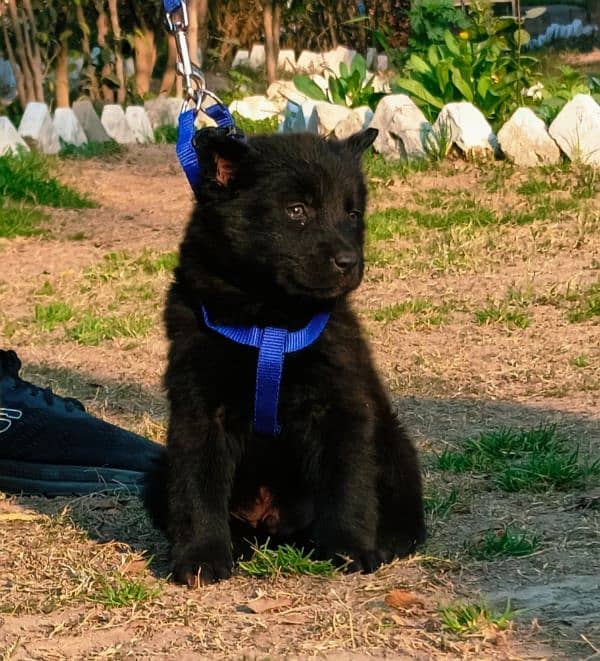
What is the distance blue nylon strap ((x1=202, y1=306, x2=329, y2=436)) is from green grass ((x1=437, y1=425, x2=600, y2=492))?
1.17 m

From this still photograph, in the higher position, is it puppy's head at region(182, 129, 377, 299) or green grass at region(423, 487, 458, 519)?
puppy's head at region(182, 129, 377, 299)

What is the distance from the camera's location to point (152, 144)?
12.3 m

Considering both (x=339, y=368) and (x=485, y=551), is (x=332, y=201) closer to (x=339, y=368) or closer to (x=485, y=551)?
(x=339, y=368)

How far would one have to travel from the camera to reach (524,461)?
14.5 ft

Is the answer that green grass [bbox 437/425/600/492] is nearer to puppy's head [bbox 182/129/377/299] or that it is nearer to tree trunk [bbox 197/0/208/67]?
puppy's head [bbox 182/129/377/299]

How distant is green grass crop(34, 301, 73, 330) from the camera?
6.93 m

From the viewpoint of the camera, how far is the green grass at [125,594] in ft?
10.4

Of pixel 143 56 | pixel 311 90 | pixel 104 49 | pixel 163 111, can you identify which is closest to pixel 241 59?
pixel 143 56

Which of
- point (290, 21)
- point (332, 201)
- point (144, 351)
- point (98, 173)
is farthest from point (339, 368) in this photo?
point (290, 21)

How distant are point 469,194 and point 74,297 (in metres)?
2.87

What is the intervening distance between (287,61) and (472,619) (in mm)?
16717

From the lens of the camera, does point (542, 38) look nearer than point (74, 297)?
No

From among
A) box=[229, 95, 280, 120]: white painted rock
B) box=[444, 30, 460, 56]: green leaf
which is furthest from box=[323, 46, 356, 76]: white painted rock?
box=[444, 30, 460, 56]: green leaf

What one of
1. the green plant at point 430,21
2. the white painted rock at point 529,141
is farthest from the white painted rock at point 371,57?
the white painted rock at point 529,141
